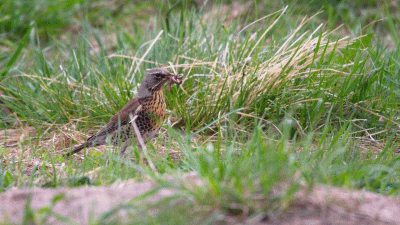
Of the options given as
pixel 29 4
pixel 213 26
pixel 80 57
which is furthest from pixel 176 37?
pixel 29 4

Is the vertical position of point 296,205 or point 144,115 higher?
point 296,205

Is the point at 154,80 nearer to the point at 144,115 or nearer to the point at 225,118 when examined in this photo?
the point at 144,115

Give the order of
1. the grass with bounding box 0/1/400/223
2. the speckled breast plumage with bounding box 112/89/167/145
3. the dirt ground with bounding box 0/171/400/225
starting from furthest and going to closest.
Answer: the speckled breast plumage with bounding box 112/89/167/145
the grass with bounding box 0/1/400/223
the dirt ground with bounding box 0/171/400/225

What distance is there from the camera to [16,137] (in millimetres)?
4758

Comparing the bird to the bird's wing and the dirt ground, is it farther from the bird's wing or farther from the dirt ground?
the dirt ground

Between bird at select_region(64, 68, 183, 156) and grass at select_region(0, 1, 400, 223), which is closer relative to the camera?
grass at select_region(0, 1, 400, 223)

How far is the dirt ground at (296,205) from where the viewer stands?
6.79 ft

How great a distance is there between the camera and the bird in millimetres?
4098

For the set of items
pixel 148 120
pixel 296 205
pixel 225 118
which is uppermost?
pixel 296 205

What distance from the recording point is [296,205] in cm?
217

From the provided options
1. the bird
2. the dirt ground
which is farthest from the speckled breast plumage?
the dirt ground

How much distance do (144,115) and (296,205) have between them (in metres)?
2.17

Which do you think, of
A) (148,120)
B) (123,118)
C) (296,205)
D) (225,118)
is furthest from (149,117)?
(296,205)

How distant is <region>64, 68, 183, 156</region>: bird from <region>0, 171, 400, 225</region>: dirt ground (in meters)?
1.79
